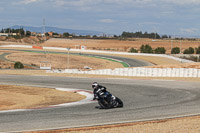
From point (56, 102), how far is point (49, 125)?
670cm

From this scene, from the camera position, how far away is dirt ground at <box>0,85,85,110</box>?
1834 centimetres

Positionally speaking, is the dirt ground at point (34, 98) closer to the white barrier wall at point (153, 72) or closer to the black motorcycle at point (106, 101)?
the black motorcycle at point (106, 101)

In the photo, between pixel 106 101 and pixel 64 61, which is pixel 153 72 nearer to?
pixel 106 101

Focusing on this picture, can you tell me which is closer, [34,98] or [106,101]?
[106,101]

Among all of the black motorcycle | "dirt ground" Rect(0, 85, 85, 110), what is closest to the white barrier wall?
"dirt ground" Rect(0, 85, 85, 110)

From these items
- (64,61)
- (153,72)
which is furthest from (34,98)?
(64,61)

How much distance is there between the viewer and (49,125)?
41.5 feet

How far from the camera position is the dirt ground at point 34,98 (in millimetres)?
18339

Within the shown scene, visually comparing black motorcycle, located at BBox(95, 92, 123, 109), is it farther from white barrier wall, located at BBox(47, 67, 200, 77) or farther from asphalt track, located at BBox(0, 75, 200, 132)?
white barrier wall, located at BBox(47, 67, 200, 77)

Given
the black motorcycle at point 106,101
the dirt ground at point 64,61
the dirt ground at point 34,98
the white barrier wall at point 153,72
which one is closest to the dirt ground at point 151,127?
the black motorcycle at point 106,101

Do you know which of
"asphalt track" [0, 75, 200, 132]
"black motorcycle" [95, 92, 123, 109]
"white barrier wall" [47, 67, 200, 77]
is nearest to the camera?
"asphalt track" [0, 75, 200, 132]

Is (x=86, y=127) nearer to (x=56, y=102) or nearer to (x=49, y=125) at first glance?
(x=49, y=125)

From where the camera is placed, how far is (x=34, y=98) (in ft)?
69.7

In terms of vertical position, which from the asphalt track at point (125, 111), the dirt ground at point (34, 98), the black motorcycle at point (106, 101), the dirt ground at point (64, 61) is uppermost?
the black motorcycle at point (106, 101)
